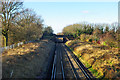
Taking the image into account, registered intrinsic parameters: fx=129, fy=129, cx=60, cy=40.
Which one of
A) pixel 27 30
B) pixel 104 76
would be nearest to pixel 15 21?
pixel 27 30

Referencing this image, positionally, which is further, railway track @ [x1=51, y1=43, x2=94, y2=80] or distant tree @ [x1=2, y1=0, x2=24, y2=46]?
distant tree @ [x1=2, y1=0, x2=24, y2=46]

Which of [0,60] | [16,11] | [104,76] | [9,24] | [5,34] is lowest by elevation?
[104,76]

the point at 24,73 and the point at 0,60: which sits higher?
the point at 0,60

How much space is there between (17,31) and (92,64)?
17979 millimetres

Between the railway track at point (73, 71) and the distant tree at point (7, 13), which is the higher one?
the distant tree at point (7, 13)

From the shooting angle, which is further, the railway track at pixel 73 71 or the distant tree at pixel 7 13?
the distant tree at pixel 7 13

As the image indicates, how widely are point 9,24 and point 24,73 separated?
16999 millimetres

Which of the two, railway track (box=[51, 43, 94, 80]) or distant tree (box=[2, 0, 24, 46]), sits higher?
distant tree (box=[2, 0, 24, 46])

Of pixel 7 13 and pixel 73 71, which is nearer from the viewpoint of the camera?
pixel 73 71

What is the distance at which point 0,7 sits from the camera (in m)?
25.6

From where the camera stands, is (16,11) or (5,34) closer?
(5,34)

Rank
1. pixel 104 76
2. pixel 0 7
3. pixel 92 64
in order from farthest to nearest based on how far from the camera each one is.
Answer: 1. pixel 0 7
2. pixel 92 64
3. pixel 104 76

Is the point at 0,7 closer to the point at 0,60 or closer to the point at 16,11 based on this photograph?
the point at 16,11

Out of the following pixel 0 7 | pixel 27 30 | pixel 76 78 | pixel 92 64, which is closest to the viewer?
pixel 76 78
